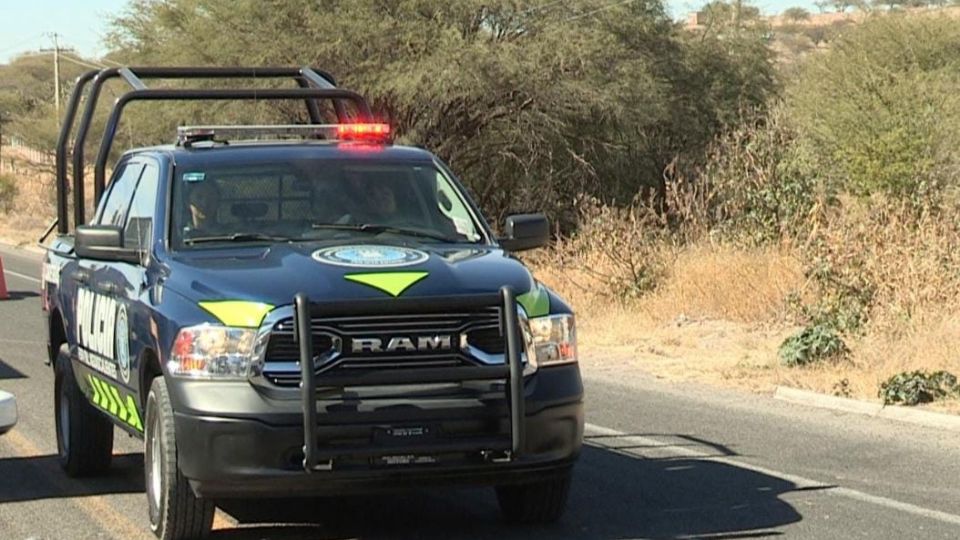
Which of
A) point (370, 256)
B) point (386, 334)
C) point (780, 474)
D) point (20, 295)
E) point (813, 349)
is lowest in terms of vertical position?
point (20, 295)

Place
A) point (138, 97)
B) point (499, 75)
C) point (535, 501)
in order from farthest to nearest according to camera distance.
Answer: point (499, 75), point (138, 97), point (535, 501)

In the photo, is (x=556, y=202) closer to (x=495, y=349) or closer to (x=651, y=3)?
Result: (x=651, y=3)

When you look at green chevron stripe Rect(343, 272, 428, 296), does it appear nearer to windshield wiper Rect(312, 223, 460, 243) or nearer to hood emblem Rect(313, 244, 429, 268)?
hood emblem Rect(313, 244, 429, 268)

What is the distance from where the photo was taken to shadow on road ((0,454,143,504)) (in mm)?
8500

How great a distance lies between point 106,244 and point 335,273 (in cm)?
147

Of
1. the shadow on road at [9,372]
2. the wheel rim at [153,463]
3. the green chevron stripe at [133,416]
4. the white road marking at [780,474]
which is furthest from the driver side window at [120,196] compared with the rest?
the shadow on road at [9,372]

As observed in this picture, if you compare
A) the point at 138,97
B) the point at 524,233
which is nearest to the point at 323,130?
the point at 138,97

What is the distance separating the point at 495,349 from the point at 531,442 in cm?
41

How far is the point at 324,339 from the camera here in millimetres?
6504

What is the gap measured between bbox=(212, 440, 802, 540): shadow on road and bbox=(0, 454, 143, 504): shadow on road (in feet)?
3.29

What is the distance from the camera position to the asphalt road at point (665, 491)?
24.6ft

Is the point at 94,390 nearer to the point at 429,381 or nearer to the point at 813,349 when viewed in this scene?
the point at 429,381

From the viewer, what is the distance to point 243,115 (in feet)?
101

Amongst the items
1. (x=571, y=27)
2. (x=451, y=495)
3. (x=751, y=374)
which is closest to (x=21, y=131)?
(x=571, y=27)
